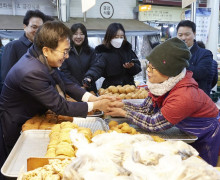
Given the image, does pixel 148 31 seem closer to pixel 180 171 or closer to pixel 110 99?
pixel 110 99

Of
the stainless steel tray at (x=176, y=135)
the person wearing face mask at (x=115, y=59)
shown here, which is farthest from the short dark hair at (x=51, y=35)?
the person wearing face mask at (x=115, y=59)

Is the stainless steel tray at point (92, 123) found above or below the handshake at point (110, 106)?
below

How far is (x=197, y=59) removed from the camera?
329 cm

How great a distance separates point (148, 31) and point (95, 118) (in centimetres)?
724

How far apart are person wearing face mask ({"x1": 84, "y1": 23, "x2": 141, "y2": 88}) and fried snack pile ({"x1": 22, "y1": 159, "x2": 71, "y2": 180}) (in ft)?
8.45

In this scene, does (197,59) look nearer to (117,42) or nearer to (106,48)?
(117,42)

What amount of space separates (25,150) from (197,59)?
2.55 meters

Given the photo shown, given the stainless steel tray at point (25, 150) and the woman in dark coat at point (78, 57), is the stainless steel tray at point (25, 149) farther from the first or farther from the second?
the woman in dark coat at point (78, 57)

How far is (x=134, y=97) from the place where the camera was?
325 centimetres

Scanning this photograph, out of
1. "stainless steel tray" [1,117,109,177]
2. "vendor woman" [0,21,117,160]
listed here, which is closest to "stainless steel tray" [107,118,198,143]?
"stainless steel tray" [1,117,109,177]

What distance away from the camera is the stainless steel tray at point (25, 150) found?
1.44 meters

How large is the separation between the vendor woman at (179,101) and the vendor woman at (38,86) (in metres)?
0.58

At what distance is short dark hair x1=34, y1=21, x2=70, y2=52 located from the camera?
78.0 inches

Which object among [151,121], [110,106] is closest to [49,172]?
[151,121]
